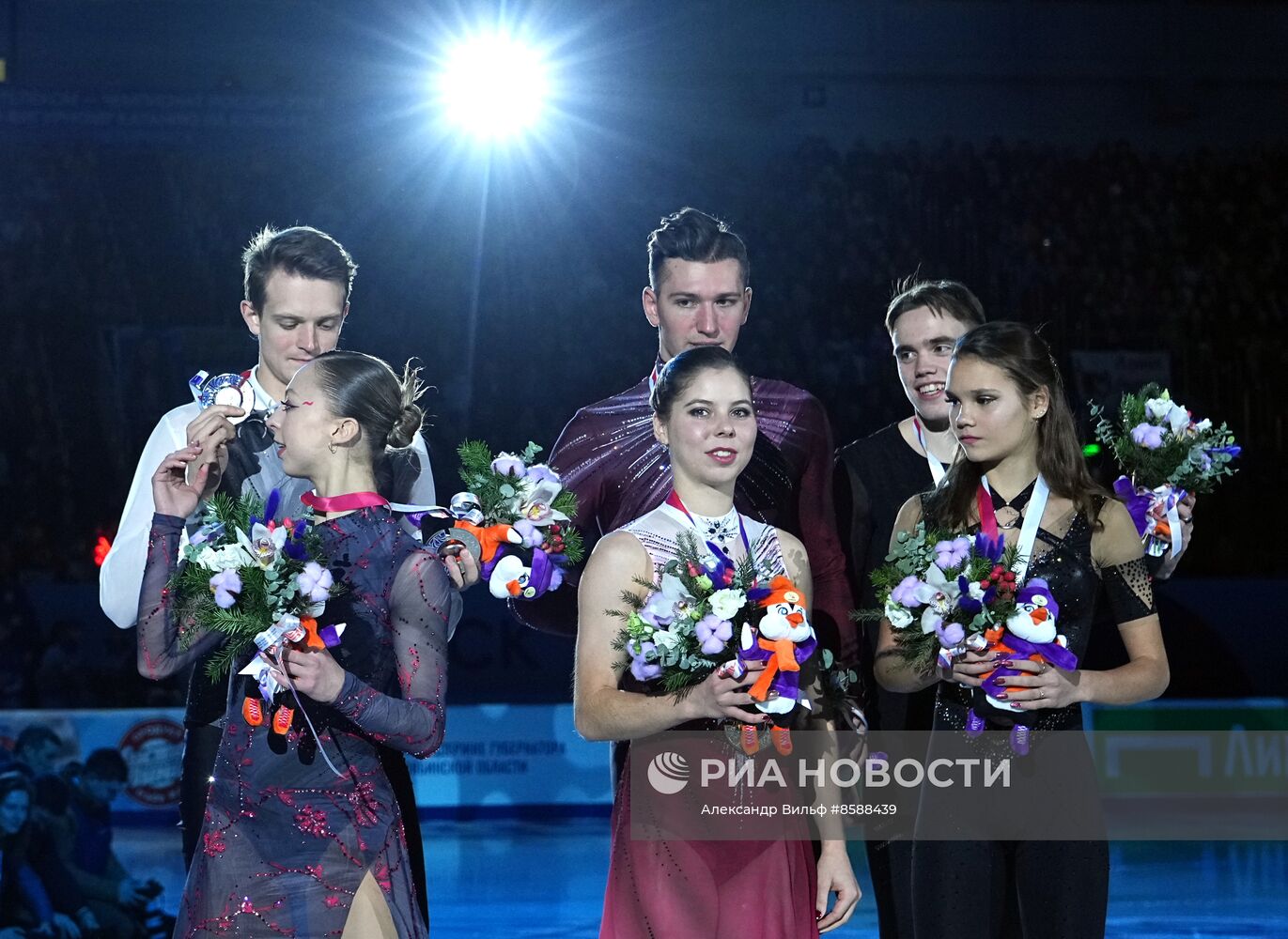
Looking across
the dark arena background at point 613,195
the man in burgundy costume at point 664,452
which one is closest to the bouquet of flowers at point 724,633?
the man in burgundy costume at point 664,452

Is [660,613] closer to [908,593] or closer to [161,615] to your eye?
[908,593]

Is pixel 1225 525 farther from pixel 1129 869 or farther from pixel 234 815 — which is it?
pixel 234 815

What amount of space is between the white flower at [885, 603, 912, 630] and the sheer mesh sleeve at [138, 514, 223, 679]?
1310mm

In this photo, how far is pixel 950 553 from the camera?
2.94 metres

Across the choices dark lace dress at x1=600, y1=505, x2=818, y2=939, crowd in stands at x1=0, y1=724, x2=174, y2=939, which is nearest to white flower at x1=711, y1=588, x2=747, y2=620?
dark lace dress at x1=600, y1=505, x2=818, y2=939

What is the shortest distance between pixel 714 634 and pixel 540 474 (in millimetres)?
790

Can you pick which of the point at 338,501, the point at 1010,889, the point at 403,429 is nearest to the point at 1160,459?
the point at 1010,889

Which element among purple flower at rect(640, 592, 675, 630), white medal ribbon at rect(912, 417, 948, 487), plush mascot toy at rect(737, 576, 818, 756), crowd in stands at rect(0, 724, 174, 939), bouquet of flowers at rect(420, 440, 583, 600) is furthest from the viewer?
crowd in stands at rect(0, 724, 174, 939)

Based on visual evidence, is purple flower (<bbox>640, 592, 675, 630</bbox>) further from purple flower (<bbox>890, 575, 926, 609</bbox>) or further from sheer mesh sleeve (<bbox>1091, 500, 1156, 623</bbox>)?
sheer mesh sleeve (<bbox>1091, 500, 1156, 623</bbox>)

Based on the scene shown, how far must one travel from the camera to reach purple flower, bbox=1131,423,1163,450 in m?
3.56

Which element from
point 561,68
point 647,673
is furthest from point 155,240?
point 647,673

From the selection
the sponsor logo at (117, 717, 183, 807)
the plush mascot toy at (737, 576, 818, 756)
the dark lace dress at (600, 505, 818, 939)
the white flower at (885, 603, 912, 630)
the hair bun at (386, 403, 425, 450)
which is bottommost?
the dark lace dress at (600, 505, 818, 939)

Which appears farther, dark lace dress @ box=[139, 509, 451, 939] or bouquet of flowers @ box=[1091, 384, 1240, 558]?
bouquet of flowers @ box=[1091, 384, 1240, 558]

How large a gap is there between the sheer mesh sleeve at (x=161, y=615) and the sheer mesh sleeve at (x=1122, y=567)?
1.85m
